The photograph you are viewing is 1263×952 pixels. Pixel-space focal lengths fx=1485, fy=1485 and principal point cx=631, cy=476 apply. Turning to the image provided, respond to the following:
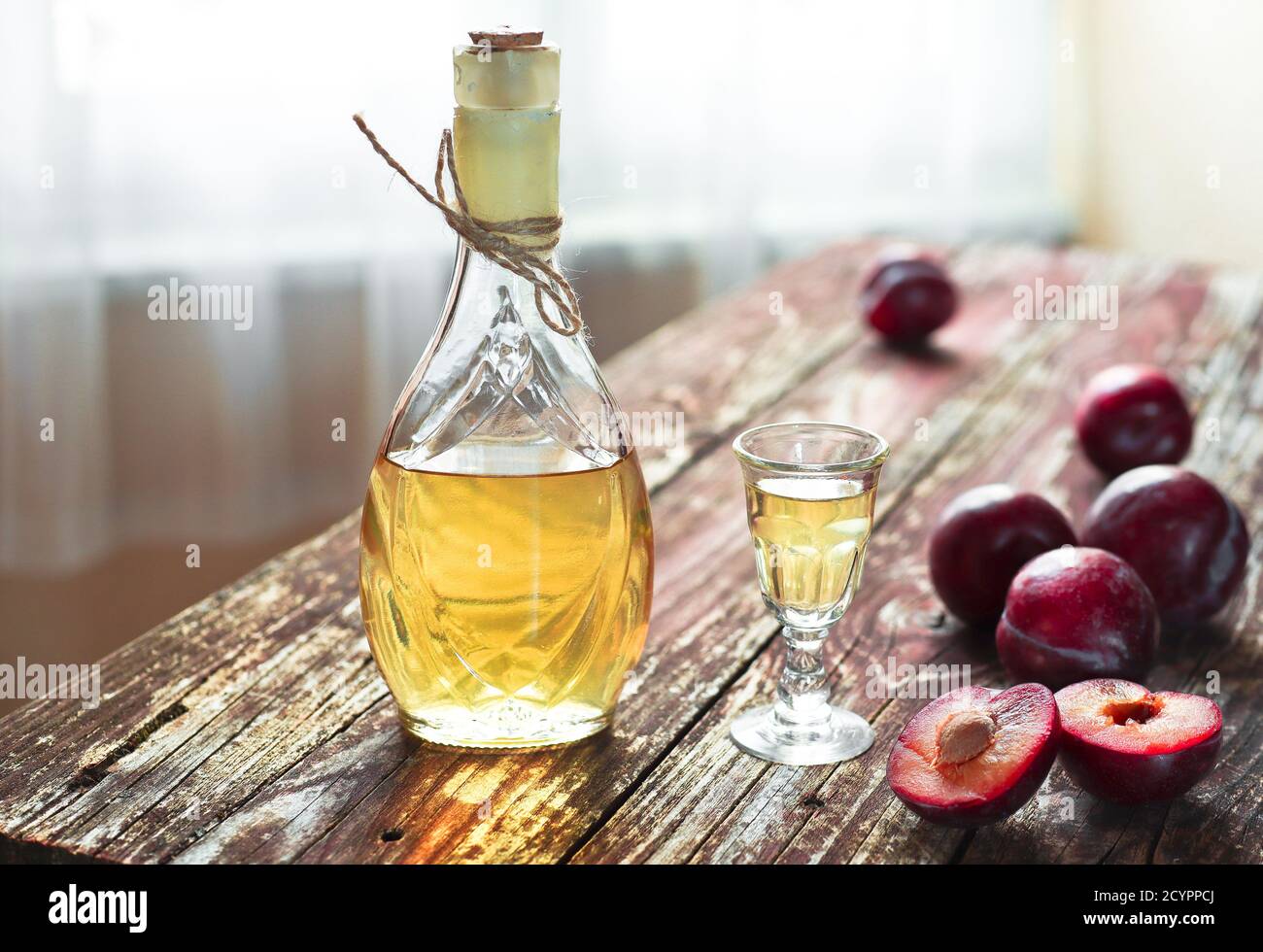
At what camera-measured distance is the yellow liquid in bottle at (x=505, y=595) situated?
68 centimetres

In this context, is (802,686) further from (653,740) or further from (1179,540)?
(1179,540)

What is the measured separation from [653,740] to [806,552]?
126mm

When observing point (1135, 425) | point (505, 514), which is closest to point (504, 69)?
point (505, 514)

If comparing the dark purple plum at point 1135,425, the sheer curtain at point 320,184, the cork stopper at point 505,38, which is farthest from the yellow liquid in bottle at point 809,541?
the sheer curtain at point 320,184

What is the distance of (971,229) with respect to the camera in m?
2.64

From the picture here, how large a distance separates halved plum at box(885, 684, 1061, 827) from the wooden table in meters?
0.02

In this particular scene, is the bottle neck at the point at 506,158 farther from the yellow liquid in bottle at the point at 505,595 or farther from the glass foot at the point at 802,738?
the glass foot at the point at 802,738

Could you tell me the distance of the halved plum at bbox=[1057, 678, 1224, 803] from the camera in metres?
0.66

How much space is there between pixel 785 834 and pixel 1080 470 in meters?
0.59

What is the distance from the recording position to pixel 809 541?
2.25 ft

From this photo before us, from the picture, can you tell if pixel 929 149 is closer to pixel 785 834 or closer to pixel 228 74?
pixel 228 74

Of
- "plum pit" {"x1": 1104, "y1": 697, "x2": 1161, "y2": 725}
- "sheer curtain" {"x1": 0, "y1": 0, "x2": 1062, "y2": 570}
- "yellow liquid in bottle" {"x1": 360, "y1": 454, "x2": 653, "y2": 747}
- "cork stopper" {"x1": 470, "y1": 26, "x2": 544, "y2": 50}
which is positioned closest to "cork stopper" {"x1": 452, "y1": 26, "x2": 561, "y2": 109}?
"cork stopper" {"x1": 470, "y1": 26, "x2": 544, "y2": 50}
